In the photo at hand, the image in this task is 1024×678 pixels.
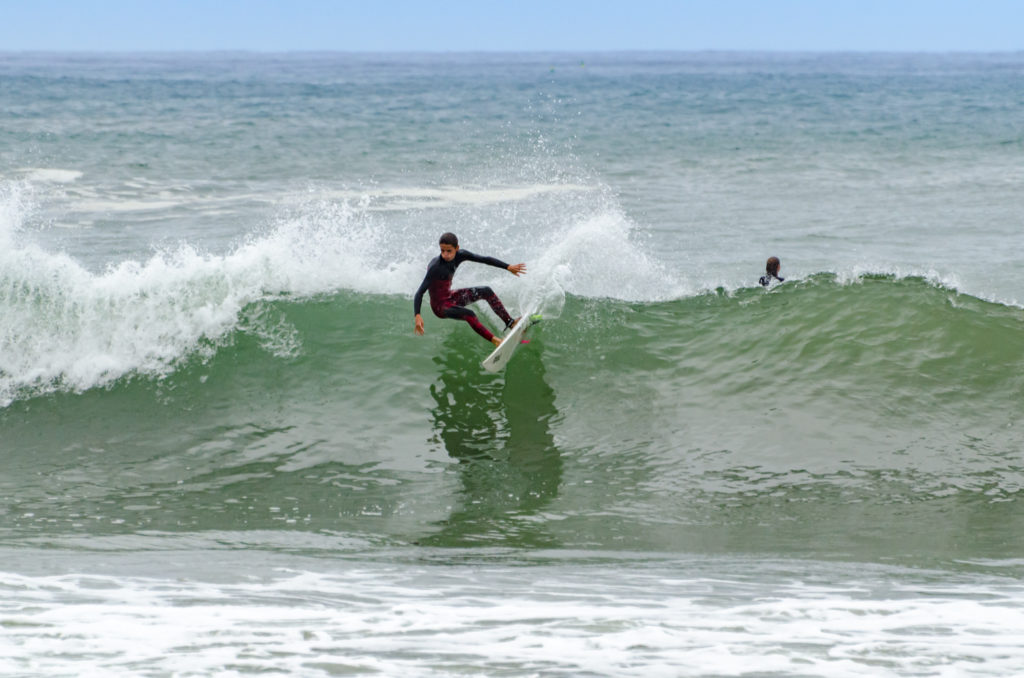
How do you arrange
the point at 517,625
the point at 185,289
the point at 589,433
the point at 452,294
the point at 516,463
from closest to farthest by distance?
the point at 517,625, the point at 516,463, the point at 589,433, the point at 452,294, the point at 185,289

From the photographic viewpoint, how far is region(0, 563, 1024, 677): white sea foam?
4.50m

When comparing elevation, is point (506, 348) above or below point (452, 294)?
below

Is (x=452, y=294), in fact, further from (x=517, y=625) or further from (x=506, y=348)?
(x=517, y=625)

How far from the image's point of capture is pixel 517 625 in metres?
4.98

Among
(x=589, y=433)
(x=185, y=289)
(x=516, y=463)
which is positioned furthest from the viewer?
(x=185, y=289)

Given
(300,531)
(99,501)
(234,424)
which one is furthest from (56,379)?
(300,531)

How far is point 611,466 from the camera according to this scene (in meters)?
8.26

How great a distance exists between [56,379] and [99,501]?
9.32 feet

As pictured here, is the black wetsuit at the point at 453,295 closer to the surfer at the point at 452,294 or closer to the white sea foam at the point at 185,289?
the surfer at the point at 452,294

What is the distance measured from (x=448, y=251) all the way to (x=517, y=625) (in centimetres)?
506

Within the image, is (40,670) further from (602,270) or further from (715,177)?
(715,177)

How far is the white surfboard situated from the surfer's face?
0.90m

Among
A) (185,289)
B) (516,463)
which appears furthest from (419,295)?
(185,289)

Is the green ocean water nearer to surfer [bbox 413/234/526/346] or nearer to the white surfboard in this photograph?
the white surfboard
